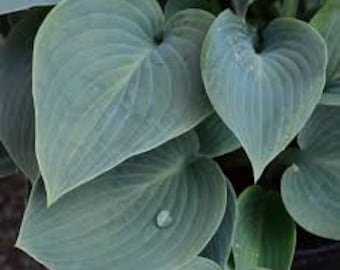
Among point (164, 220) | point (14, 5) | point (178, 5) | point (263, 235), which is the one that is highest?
point (14, 5)

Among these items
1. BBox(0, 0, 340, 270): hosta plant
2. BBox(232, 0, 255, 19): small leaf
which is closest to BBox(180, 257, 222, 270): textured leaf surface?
BBox(0, 0, 340, 270): hosta plant

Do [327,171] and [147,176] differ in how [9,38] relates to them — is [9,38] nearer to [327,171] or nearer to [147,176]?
[147,176]

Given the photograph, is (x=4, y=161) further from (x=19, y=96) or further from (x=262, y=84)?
(x=262, y=84)

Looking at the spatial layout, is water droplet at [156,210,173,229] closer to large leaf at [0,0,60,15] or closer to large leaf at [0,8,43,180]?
large leaf at [0,8,43,180]

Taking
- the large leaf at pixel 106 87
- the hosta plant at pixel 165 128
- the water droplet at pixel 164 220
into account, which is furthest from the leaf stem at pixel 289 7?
the water droplet at pixel 164 220

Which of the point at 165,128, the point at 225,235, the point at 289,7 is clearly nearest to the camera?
the point at 165,128

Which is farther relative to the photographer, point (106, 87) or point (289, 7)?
point (289, 7)

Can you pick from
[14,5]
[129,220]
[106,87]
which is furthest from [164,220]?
[14,5]
